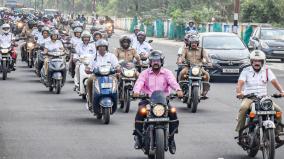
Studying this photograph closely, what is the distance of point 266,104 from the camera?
37.0 ft

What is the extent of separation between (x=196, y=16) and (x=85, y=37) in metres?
44.6

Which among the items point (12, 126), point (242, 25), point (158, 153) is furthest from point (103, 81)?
point (242, 25)

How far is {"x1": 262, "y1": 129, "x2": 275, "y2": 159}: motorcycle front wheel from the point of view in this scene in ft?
35.5

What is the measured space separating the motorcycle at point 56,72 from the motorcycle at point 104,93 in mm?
6037

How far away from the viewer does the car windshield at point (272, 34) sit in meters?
39.8

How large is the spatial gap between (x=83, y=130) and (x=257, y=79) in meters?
Answer: 4.00

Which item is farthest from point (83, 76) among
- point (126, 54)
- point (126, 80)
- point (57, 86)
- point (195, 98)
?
point (195, 98)

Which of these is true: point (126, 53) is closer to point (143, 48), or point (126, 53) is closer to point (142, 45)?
point (143, 48)

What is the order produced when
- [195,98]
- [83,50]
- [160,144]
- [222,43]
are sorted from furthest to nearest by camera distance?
[222,43] → [83,50] → [195,98] → [160,144]

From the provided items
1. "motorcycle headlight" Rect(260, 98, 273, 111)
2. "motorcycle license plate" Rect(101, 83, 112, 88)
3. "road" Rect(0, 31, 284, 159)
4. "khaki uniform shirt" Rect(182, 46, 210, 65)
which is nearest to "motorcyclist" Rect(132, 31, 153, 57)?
"road" Rect(0, 31, 284, 159)

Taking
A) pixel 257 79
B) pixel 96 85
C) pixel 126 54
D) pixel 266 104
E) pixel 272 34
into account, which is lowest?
pixel 96 85

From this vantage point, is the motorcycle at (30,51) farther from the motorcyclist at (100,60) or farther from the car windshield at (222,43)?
the motorcyclist at (100,60)

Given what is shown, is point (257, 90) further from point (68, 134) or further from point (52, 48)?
point (52, 48)

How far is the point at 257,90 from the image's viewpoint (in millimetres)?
12094
